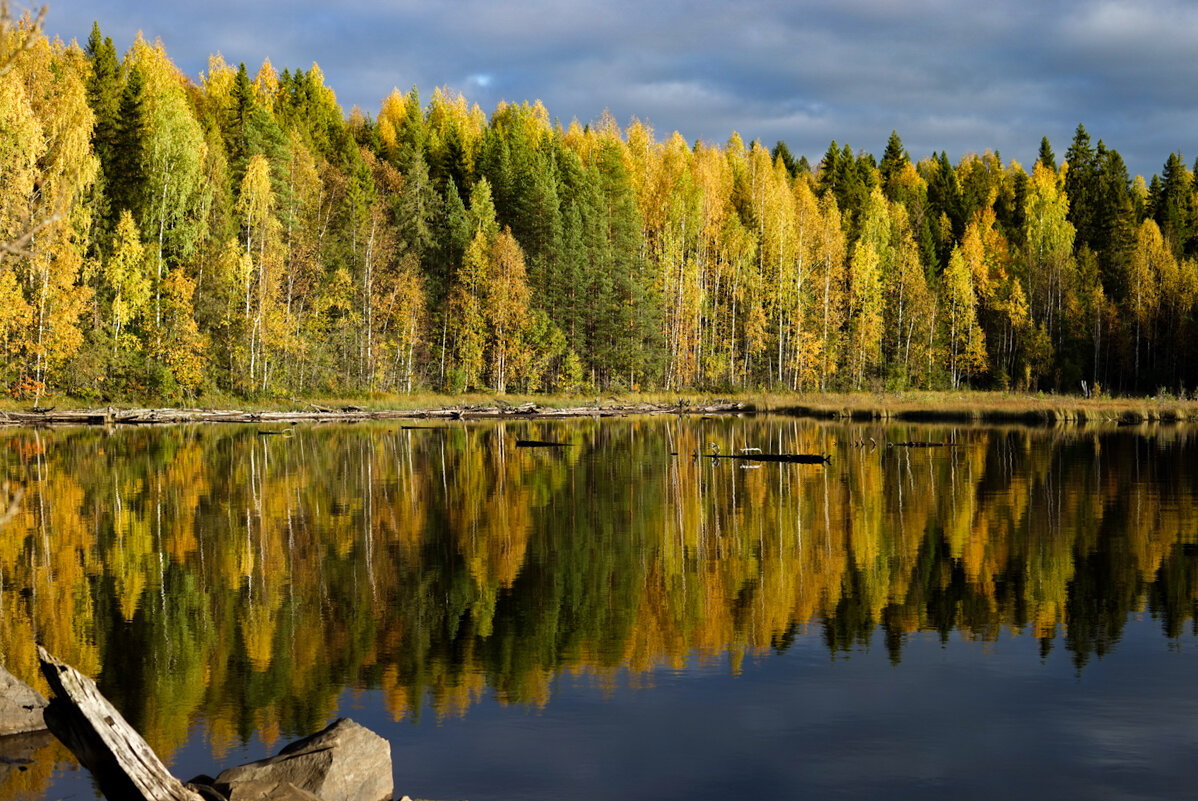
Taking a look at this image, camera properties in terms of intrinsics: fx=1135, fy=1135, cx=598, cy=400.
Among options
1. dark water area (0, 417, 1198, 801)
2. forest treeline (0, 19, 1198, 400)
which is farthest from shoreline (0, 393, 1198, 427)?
dark water area (0, 417, 1198, 801)

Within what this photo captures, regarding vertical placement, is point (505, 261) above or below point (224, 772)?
above

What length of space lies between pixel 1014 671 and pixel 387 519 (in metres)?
13.1

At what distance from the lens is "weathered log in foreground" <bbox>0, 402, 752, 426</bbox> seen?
47625 mm

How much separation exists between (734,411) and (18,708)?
185 feet

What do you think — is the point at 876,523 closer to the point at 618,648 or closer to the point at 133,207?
the point at 618,648

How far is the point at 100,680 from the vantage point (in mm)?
11062

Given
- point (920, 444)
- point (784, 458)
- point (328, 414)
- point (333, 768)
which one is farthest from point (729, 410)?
point (333, 768)

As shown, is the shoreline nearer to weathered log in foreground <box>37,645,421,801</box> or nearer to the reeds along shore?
the reeds along shore

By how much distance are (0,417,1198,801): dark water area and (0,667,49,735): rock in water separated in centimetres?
82

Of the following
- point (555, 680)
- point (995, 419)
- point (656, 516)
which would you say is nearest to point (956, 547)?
point (656, 516)

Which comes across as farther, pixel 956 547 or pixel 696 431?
pixel 696 431

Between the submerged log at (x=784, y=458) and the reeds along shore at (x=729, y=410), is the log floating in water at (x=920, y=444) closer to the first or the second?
the submerged log at (x=784, y=458)

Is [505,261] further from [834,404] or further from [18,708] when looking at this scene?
[18,708]

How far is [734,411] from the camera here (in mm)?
64625
